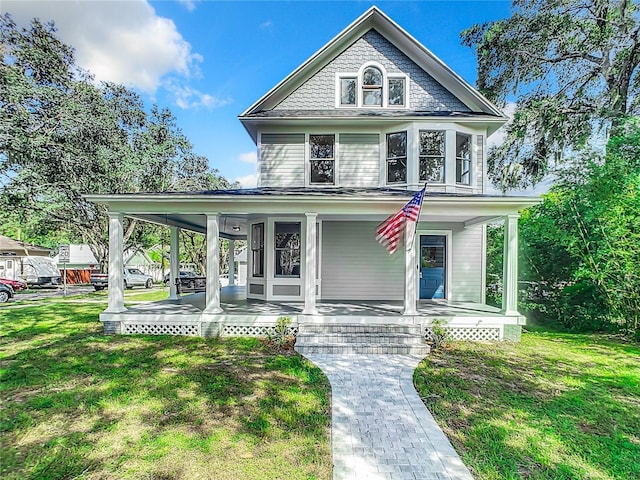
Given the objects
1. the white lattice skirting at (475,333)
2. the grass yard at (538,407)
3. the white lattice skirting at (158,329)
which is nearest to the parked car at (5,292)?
the white lattice skirting at (158,329)

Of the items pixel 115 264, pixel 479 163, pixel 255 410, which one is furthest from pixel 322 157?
pixel 255 410

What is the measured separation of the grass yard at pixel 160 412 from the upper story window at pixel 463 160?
299 inches

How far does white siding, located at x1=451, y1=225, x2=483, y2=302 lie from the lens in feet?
33.8

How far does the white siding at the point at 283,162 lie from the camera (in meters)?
10.2

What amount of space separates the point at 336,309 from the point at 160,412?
16.3ft

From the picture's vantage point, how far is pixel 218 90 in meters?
17.2

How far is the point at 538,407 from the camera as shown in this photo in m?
4.45

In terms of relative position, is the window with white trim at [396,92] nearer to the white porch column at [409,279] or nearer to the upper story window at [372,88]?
the upper story window at [372,88]

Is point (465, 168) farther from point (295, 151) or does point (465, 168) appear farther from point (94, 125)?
point (94, 125)

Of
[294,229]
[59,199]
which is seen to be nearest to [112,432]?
[294,229]

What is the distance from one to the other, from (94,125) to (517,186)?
69.9 feet

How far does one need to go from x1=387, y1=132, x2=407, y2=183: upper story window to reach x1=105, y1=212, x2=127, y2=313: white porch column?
25.4 feet

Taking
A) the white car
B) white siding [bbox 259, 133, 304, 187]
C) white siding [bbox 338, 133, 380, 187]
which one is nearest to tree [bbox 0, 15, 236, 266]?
the white car

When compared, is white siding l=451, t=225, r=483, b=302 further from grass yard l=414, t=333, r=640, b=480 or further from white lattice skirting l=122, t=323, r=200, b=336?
white lattice skirting l=122, t=323, r=200, b=336
